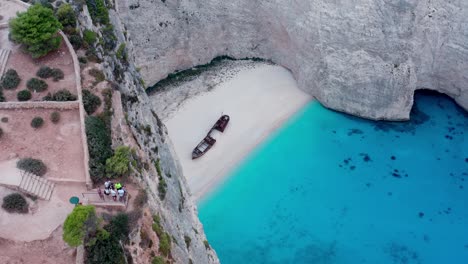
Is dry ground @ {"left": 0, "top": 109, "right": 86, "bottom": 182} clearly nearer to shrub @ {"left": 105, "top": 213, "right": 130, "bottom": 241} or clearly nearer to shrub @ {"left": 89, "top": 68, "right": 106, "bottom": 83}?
shrub @ {"left": 89, "top": 68, "right": 106, "bottom": 83}

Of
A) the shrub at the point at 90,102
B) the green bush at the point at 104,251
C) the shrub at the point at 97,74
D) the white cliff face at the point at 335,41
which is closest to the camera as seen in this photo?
the green bush at the point at 104,251

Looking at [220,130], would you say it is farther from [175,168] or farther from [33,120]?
[33,120]

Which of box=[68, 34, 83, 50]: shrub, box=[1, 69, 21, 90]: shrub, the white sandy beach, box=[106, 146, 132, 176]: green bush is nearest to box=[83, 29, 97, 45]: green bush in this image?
box=[68, 34, 83, 50]: shrub

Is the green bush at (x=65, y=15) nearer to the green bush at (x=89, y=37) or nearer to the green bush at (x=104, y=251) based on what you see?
the green bush at (x=89, y=37)

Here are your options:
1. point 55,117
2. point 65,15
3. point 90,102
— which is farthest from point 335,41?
point 55,117

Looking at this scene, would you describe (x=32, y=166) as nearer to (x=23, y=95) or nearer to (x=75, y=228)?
(x=23, y=95)

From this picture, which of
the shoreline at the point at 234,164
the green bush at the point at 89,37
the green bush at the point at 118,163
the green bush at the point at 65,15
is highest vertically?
the green bush at the point at 65,15

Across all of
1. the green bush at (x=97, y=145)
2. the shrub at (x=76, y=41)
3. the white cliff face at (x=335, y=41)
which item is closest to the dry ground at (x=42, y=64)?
the shrub at (x=76, y=41)
